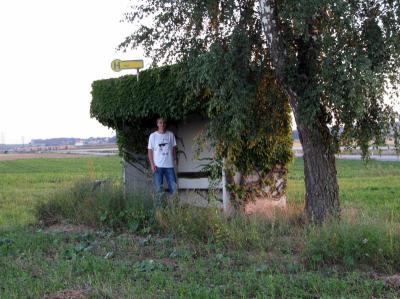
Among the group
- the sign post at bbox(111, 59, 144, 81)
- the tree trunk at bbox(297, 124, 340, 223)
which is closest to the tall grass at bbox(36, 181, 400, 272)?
the tree trunk at bbox(297, 124, 340, 223)

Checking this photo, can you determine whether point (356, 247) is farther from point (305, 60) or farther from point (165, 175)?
point (165, 175)

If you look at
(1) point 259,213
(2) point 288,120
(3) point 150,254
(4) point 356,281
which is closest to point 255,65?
(2) point 288,120

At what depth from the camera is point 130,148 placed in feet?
42.8

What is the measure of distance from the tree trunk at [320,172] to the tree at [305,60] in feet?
0.05

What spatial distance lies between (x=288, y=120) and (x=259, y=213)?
1.81m

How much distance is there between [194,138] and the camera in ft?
33.4

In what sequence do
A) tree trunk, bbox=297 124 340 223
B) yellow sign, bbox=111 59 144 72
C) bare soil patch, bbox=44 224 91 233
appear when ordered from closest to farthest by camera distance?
1. tree trunk, bbox=297 124 340 223
2. bare soil patch, bbox=44 224 91 233
3. yellow sign, bbox=111 59 144 72

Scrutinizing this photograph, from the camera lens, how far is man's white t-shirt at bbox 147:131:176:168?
36.7ft

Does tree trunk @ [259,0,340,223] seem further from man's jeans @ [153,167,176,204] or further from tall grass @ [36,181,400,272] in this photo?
man's jeans @ [153,167,176,204]

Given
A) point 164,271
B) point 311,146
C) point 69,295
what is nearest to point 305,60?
point 311,146

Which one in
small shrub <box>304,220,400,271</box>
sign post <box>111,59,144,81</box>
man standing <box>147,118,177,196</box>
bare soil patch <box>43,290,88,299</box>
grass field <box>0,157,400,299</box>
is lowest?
grass field <box>0,157,400,299</box>

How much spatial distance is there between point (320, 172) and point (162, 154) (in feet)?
11.2

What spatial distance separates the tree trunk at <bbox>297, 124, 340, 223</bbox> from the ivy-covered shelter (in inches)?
37.5

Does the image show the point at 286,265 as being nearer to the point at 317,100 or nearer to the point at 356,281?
the point at 356,281
